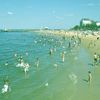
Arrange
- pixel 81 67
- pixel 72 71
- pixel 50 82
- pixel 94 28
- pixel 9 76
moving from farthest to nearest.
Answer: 1. pixel 94 28
2. pixel 81 67
3. pixel 72 71
4. pixel 9 76
5. pixel 50 82

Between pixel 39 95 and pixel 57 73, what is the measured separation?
11.2m

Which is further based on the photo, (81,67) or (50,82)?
(81,67)

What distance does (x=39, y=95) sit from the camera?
2866 centimetres

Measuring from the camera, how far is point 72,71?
133 feet

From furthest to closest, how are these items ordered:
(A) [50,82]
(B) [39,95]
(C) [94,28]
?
(C) [94,28], (A) [50,82], (B) [39,95]

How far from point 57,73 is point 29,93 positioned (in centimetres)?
1075

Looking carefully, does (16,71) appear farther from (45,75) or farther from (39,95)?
(39,95)

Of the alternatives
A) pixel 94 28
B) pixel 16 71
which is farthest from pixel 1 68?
pixel 94 28

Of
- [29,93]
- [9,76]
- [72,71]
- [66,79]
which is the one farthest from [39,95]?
[72,71]

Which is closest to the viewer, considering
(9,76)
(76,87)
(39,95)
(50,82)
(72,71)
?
(39,95)

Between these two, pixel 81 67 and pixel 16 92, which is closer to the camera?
pixel 16 92

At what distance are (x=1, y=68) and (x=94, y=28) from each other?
157358 millimetres

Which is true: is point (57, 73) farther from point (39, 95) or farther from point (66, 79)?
point (39, 95)

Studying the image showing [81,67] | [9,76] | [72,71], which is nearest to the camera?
[9,76]
